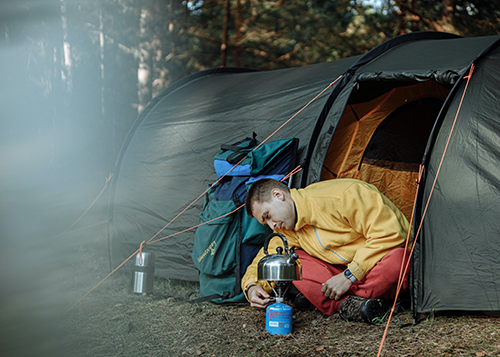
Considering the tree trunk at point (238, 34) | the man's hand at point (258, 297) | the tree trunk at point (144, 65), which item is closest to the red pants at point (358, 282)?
the man's hand at point (258, 297)

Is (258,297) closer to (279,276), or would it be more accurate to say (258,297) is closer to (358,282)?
(279,276)

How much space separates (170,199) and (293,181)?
1.42 meters

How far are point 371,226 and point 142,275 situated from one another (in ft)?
6.68

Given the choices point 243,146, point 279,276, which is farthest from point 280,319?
point 243,146

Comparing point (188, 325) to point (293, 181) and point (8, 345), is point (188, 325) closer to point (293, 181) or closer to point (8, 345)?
point (8, 345)

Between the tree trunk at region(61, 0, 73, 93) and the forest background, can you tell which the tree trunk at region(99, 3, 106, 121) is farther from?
the tree trunk at region(61, 0, 73, 93)

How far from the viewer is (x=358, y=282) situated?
2.88 meters

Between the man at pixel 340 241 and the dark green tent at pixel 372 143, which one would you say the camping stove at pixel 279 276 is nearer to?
the man at pixel 340 241

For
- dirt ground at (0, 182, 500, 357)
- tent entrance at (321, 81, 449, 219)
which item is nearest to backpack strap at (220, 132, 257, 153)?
tent entrance at (321, 81, 449, 219)

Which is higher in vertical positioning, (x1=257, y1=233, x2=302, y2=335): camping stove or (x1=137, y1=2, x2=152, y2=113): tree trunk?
(x1=137, y1=2, x2=152, y2=113): tree trunk

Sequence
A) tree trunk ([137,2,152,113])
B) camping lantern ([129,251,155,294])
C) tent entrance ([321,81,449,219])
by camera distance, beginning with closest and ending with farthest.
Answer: camping lantern ([129,251,155,294]), tent entrance ([321,81,449,219]), tree trunk ([137,2,152,113])

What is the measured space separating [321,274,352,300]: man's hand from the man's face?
0.44 m

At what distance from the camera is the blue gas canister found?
102 inches

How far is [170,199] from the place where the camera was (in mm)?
4379
